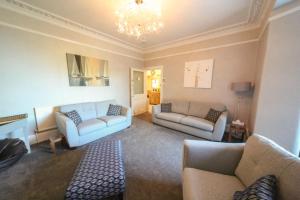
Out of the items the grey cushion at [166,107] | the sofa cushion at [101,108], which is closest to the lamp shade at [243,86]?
the grey cushion at [166,107]

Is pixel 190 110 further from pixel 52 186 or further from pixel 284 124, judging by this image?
pixel 52 186

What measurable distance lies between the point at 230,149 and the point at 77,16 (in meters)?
3.66

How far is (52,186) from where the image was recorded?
1601mm

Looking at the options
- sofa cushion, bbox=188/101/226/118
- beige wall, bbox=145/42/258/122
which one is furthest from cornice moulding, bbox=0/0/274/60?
sofa cushion, bbox=188/101/226/118

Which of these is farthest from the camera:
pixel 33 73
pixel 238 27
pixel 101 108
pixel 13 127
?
pixel 101 108

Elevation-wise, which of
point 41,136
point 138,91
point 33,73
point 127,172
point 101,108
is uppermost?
point 33,73

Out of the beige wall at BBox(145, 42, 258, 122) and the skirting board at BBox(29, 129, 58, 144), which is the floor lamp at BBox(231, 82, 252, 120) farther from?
the skirting board at BBox(29, 129, 58, 144)

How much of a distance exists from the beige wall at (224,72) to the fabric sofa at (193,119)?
0.31 meters

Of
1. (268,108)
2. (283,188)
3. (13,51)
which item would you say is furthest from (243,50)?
(13,51)

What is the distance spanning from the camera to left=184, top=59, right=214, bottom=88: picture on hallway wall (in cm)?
356

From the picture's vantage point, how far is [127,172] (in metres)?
1.89

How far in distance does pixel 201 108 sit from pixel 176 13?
2450 mm

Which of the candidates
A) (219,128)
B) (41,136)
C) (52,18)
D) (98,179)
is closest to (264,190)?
(98,179)

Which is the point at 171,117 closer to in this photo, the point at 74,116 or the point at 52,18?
the point at 74,116
